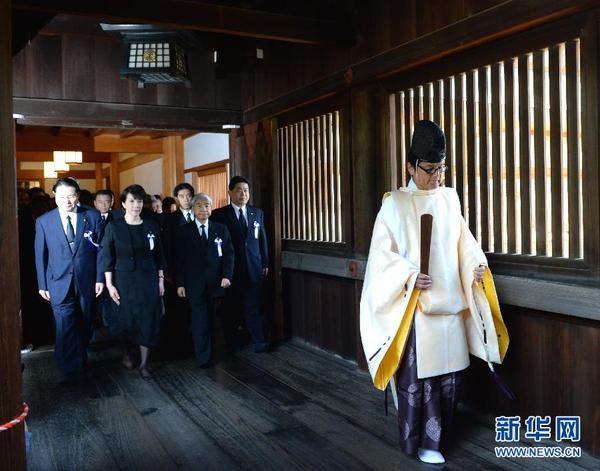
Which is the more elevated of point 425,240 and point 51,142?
point 51,142

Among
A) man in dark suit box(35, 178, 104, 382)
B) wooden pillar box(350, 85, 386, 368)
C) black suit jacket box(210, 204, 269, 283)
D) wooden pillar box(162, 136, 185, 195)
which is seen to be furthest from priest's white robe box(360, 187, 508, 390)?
wooden pillar box(162, 136, 185, 195)

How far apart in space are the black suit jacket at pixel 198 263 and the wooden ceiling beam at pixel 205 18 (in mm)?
1731

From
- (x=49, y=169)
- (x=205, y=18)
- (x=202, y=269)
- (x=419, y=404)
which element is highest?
(x=205, y=18)

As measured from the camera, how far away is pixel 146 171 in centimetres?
1344

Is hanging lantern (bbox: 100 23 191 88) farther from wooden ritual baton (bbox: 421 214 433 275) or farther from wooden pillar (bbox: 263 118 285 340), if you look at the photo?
wooden ritual baton (bbox: 421 214 433 275)

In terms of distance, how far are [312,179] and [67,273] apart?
7.48 ft

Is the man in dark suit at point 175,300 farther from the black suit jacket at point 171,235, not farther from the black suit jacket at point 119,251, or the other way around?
the black suit jacket at point 119,251

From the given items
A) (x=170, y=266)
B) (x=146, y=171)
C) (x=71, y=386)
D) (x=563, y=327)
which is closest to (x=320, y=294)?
(x=170, y=266)

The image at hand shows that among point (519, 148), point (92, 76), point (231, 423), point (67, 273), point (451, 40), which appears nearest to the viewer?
point (519, 148)

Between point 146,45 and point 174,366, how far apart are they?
275 centimetres

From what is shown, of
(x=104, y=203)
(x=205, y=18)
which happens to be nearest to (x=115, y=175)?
(x=104, y=203)

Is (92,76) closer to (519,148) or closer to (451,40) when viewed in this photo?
(451,40)

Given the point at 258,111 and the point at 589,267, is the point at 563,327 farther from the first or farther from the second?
the point at 258,111

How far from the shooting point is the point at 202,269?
5.07 m
